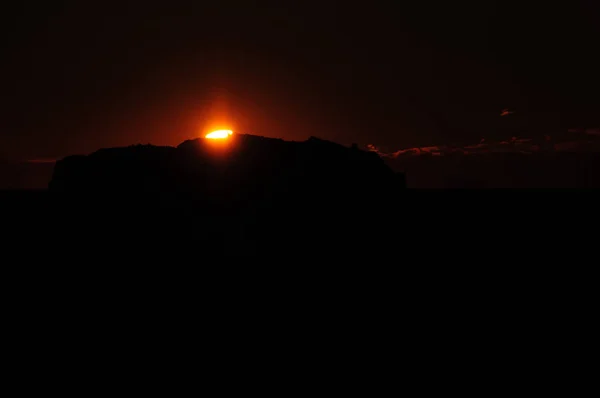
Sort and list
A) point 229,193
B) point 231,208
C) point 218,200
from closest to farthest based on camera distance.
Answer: point 231,208, point 218,200, point 229,193

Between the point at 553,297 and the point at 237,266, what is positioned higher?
the point at 237,266

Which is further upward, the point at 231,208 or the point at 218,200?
the point at 218,200

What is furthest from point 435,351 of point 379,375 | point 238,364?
point 238,364

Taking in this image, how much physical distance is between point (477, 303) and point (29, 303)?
44.5 feet

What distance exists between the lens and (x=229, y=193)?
1759cm

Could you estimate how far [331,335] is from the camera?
48.2 ft

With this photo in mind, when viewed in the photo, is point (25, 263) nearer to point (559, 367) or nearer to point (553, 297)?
point (559, 367)

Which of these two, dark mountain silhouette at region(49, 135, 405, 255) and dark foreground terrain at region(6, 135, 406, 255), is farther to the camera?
→ dark mountain silhouette at region(49, 135, 405, 255)

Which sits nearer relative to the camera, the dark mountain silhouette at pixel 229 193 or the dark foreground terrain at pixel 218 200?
the dark foreground terrain at pixel 218 200

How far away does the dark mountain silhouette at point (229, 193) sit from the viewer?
670 inches

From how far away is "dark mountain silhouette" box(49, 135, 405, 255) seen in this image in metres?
17.0

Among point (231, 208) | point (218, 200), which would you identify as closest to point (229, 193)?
point (218, 200)

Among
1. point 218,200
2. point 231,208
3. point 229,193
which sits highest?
point 229,193

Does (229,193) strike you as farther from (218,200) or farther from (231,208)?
(231,208)
